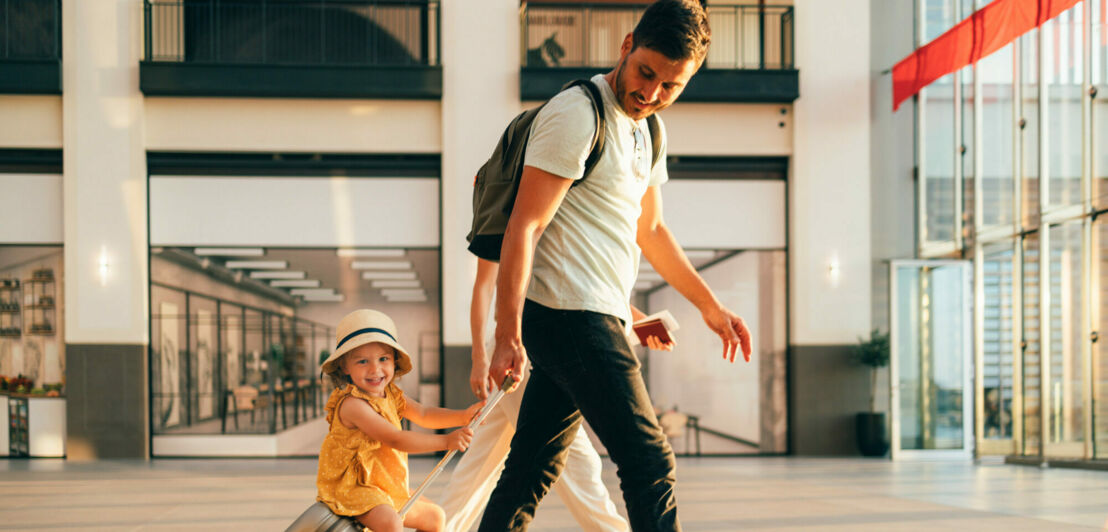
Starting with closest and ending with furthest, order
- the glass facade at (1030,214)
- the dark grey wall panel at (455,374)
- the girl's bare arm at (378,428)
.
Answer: the girl's bare arm at (378,428), the glass facade at (1030,214), the dark grey wall panel at (455,374)

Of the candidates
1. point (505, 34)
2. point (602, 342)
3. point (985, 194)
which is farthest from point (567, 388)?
point (985, 194)

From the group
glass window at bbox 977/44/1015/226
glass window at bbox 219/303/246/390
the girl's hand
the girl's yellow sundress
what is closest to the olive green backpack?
the girl's hand

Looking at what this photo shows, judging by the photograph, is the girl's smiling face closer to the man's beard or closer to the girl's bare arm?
the girl's bare arm

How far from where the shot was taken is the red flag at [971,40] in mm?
8719

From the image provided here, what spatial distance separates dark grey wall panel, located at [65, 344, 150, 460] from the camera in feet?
33.1

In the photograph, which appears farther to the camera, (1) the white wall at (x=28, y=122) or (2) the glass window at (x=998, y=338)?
(2) the glass window at (x=998, y=338)

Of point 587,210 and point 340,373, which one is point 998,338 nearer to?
point 340,373

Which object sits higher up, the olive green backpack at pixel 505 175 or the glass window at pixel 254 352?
the olive green backpack at pixel 505 175

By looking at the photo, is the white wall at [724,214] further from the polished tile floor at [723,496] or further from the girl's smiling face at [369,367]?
the girl's smiling face at [369,367]

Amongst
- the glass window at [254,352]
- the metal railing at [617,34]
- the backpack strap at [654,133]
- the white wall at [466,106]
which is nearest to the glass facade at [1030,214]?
the metal railing at [617,34]

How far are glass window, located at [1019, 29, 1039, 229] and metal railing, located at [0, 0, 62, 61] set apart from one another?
10759mm

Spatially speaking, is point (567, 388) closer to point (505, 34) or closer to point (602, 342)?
point (602, 342)

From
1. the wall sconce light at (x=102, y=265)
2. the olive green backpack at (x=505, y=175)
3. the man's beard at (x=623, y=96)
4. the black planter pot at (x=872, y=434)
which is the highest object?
the man's beard at (x=623, y=96)

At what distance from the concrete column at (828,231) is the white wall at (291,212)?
4.18m
